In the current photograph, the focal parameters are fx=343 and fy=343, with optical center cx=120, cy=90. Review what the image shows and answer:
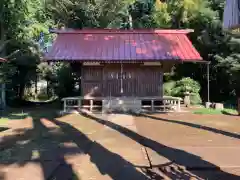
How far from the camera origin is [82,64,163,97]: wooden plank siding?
17.8 m

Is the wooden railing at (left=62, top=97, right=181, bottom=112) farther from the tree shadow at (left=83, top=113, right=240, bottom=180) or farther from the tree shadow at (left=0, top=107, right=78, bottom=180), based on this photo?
the tree shadow at (left=83, top=113, right=240, bottom=180)

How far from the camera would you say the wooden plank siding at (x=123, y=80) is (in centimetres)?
1784

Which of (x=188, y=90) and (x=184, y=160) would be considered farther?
(x=188, y=90)

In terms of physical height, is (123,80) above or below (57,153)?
above

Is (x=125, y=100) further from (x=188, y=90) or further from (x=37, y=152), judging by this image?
(x=37, y=152)

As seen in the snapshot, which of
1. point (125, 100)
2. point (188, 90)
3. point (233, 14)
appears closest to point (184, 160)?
point (233, 14)

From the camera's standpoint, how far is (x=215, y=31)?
21.6 meters

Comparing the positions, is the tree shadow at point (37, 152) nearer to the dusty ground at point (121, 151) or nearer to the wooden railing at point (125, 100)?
the dusty ground at point (121, 151)

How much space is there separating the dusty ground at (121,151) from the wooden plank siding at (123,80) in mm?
5747

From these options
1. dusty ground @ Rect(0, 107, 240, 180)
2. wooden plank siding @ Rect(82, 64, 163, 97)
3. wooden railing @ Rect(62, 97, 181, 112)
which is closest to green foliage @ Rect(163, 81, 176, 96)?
wooden railing @ Rect(62, 97, 181, 112)

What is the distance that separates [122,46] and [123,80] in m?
1.85

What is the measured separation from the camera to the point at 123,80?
17891 mm

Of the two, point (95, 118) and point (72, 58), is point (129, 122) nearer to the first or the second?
point (95, 118)

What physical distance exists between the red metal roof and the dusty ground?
5477 millimetres
